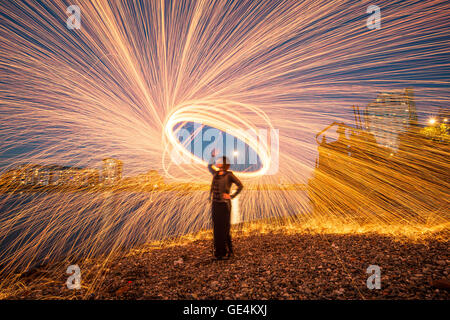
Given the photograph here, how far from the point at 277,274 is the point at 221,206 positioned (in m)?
1.90

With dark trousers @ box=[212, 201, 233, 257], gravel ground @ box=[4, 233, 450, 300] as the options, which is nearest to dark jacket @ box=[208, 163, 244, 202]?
dark trousers @ box=[212, 201, 233, 257]

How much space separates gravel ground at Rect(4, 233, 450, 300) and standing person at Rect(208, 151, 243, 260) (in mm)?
417

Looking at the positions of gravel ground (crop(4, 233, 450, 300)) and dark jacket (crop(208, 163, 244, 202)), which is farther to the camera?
dark jacket (crop(208, 163, 244, 202))

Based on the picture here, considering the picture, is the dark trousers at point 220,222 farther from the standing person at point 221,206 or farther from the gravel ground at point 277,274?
the gravel ground at point 277,274

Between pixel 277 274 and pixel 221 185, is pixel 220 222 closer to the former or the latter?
pixel 221 185

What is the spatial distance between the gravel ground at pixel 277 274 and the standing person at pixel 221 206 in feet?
1.37

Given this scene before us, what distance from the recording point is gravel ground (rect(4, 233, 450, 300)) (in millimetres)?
3381

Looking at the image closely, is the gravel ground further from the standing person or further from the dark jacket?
the dark jacket

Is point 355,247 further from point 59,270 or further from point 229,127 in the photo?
point 59,270

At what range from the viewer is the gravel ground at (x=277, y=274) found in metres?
3.38
